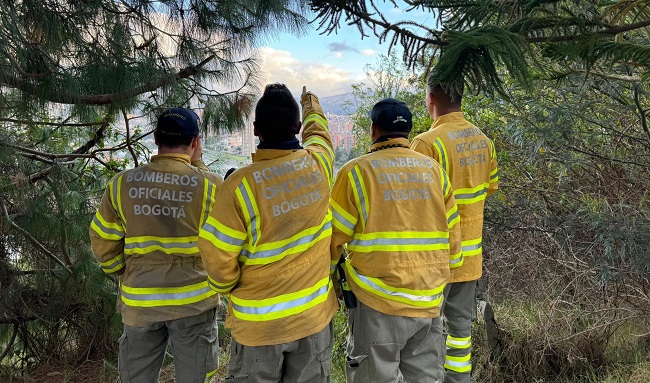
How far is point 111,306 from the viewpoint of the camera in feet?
12.1

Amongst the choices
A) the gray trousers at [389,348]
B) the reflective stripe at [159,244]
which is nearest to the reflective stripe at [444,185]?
the gray trousers at [389,348]

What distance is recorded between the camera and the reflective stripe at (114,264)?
83.9 inches

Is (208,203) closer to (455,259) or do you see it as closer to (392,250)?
(392,250)

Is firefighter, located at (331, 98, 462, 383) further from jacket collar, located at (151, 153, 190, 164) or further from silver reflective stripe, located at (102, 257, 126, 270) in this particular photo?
silver reflective stripe, located at (102, 257, 126, 270)

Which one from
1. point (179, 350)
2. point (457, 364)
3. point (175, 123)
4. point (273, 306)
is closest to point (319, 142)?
point (175, 123)

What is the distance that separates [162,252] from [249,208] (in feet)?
2.01

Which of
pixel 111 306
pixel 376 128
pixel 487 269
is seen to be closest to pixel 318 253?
pixel 376 128

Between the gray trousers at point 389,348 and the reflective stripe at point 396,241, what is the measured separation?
0.27m

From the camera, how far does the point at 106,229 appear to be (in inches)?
83.0

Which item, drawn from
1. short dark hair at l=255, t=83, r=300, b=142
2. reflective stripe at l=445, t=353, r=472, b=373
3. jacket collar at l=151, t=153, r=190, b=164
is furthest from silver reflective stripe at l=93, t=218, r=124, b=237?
reflective stripe at l=445, t=353, r=472, b=373

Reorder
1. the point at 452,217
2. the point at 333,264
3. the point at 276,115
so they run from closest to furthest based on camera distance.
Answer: the point at 276,115
the point at 333,264
the point at 452,217

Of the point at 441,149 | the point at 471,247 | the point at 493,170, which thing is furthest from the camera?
the point at 493,170

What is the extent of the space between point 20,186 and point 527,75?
8.89ft

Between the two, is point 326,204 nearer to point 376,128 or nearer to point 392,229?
point 392,229
